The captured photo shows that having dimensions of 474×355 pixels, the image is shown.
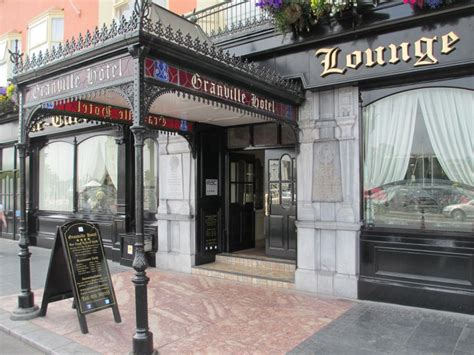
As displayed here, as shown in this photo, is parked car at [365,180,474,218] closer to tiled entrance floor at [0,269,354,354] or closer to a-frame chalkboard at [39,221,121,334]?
tiled entrance floor at [0,269,354,354]

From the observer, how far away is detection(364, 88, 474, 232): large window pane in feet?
18.7

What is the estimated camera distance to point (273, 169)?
26.7ft

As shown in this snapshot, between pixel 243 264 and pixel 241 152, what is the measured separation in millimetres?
2498

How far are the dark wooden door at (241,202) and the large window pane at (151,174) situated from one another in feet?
5.66

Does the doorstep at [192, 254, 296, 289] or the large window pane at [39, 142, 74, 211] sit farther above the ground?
the large window pane at [39, 142, 74, 211]

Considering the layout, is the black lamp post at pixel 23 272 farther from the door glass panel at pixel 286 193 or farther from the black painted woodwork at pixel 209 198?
the door glass panel at pixel 286 193

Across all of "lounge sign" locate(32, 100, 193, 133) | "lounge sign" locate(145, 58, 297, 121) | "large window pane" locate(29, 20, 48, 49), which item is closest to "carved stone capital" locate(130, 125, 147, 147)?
"lounge sign" locate(145, 58, 297, 121)

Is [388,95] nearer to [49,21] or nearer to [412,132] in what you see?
[412,132]

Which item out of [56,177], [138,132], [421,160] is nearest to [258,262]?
[421,160]

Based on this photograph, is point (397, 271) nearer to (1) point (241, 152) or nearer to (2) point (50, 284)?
(1) point (241, 152)

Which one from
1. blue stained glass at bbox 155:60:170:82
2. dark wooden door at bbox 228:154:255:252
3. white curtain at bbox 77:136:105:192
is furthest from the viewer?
white curtain at bbox 77:136:105:192

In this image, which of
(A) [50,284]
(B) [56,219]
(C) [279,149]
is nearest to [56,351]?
(A) [50,284]

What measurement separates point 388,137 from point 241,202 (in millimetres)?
3825

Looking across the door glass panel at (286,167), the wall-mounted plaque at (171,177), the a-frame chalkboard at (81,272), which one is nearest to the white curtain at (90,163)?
the wall-mounted plaque at (171,177)
